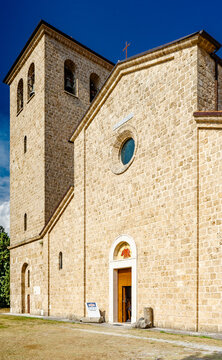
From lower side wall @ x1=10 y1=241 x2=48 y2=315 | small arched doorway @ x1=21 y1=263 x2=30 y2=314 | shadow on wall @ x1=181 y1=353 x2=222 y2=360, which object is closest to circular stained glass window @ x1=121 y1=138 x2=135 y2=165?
lower side wall @ x1=10 y1=241 x2=48 y2=315

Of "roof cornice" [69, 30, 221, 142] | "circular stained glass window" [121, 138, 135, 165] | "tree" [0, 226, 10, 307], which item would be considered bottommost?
"tree" [0, 226, 10, 307]

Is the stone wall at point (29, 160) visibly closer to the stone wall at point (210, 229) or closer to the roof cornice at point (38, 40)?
the roof cornice at point (38, 40)

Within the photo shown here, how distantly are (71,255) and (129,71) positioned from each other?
851 cm

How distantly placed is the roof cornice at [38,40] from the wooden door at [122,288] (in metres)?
15.2

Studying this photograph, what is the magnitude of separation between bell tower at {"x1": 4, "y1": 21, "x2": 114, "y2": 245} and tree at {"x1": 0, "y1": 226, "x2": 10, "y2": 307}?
463 cm

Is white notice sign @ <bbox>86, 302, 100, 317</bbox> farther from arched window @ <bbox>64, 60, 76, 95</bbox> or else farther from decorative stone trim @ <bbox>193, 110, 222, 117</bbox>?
arched window @ <bbox>64, 60, 76, 95</bbox>

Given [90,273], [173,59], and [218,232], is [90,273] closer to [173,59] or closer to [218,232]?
[218,232]

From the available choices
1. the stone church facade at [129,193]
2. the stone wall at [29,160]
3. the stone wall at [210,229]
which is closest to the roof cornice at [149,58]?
the stone church facade at [129,193]

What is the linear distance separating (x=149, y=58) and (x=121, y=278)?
8253 mm

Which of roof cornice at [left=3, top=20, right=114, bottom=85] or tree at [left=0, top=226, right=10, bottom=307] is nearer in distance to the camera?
roof cornice at [left=3, top=20, right=114, bottom=85]

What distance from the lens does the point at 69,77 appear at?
23875 millimetres

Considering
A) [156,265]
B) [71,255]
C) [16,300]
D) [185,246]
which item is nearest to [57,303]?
[71,255]

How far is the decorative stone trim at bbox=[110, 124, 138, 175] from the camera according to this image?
14.6 m

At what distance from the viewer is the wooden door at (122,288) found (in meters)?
14.0
